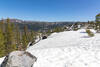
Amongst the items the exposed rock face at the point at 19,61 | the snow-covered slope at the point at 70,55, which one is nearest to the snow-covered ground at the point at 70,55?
the snow-covered slope at the point at 70,55

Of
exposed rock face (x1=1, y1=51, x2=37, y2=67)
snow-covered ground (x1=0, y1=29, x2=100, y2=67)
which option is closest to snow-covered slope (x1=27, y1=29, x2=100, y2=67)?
snow-covered ground (x1=0, y1=29, x2=100, y2=67)

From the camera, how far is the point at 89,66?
4.47 m

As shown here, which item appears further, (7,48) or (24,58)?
(7,48)

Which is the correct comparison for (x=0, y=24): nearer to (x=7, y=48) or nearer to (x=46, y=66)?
(x=7, y=48)

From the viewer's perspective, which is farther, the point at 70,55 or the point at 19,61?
the point at 70,55

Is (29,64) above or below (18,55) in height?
below

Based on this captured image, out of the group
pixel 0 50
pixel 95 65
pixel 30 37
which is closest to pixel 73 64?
pixel 95 65

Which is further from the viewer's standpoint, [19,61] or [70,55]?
[70,55]

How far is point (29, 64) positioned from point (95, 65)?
3587 mm

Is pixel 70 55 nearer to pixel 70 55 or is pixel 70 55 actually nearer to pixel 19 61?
pixel 70 55

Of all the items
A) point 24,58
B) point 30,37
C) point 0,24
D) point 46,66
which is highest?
point 0,24

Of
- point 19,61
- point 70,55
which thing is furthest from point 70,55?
point 19,61

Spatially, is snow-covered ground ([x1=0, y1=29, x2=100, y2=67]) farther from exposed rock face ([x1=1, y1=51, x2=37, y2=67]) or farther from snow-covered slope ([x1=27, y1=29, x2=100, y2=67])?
exposed rock face ([x1=1, y1=51, x2=37, y2=67])

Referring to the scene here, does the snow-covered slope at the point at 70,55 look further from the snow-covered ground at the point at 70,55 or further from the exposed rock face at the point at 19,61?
the exposed rock face at the point at 19,61
